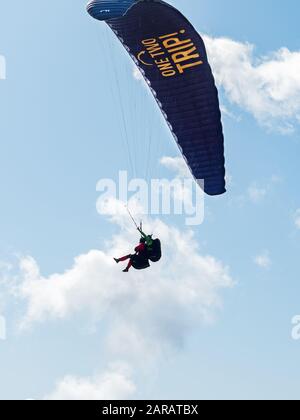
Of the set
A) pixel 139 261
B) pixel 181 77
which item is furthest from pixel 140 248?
pixel 181 77

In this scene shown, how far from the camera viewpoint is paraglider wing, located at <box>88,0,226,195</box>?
2578 cm

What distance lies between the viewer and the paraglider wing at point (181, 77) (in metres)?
25.8

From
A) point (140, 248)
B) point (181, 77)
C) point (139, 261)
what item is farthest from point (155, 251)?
point (181, 77)

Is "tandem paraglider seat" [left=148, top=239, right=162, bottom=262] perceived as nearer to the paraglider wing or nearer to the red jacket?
the red jacket

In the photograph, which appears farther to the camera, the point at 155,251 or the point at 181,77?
the point at 181,77

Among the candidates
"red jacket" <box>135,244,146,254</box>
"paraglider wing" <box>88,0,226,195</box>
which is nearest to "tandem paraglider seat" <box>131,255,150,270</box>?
"red jacket" <box>135,244,146,254</box>

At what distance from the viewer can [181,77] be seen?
26.8 metres

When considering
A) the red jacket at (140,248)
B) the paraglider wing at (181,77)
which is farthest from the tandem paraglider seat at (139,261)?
the paraglider wing at (181,77)

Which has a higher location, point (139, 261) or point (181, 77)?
point (181, 77)

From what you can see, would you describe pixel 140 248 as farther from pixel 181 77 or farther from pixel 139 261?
pixel 181 77

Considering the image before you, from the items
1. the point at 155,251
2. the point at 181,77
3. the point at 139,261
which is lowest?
the point at 139,261

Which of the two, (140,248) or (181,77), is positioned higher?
(181,77)

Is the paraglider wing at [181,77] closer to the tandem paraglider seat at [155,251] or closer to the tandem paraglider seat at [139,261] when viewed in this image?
the tandem paraglider seat at [155,251]
